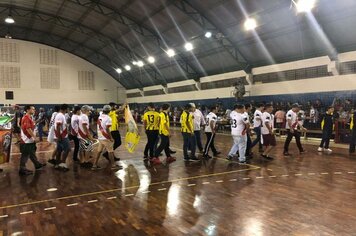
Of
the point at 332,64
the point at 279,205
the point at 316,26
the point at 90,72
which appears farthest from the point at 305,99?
the point at 90,72

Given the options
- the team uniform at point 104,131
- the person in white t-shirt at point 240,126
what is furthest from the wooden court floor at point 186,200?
Answer: the team uniform at point 104,131

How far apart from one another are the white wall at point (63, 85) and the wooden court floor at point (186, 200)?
26406 mm

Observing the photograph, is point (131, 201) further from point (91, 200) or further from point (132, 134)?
point (132, 134)

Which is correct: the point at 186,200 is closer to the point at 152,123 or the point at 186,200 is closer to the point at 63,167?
the point at 152,123

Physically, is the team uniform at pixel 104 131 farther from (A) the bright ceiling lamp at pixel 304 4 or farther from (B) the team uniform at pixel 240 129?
(A) the bright ceiling lamp at pixel 304 4

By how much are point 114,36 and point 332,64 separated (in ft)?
56.0

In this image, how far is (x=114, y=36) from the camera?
87.1 ft

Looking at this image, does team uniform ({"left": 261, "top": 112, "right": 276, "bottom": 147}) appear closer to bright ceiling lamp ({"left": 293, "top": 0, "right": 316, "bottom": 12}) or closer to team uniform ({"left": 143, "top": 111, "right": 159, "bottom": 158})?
team uniform ({"left": 143, "top": 111, "right": 159, "bottom": 158})

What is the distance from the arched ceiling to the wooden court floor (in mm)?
8463

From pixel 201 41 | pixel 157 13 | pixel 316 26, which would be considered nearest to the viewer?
pixel 316 26

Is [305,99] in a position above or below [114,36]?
below

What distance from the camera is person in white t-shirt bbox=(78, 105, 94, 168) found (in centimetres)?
872

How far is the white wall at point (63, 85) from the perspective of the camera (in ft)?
105

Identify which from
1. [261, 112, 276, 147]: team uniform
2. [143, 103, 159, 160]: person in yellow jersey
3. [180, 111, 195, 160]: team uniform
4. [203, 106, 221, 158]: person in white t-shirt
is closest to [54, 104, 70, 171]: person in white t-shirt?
[143, 103, 159, 160]: person in yellow jersey
